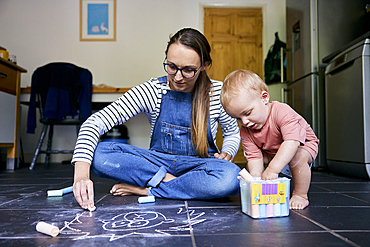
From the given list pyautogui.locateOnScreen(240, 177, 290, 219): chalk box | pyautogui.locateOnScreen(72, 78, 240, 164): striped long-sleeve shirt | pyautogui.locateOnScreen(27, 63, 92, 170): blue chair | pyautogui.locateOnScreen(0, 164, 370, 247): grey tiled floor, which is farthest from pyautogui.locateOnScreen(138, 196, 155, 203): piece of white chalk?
pyautogui.locateOnScreen(27, 63, 92, 170): blue chair

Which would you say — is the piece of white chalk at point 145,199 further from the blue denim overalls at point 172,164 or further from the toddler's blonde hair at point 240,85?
the toddler's blonde hair at point 240,85

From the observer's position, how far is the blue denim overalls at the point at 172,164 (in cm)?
118

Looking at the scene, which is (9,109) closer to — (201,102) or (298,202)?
(201,102)

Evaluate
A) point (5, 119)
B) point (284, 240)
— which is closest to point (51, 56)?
point (5, 119)

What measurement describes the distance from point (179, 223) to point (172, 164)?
0.44m

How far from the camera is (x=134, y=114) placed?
4.33 feet

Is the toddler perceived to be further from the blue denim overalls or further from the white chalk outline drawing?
the white chalk outline drawing

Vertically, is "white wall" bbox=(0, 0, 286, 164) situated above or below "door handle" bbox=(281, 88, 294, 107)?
above

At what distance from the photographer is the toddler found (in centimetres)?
101

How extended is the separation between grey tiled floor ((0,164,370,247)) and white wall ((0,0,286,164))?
8.91ft

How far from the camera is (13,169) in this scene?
2682 mm

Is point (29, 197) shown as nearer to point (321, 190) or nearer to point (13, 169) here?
point (321, 190)

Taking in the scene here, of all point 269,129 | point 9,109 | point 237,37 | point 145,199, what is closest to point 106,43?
point 9,109

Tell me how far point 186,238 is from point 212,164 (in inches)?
19.8
